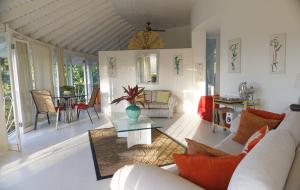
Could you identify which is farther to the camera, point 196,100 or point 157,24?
point 157,24

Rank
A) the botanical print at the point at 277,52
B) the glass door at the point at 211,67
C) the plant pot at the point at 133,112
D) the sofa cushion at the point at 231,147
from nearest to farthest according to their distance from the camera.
Answer: the sofa cushion at the point at 231,147, the botanical print at the point at 277,52, the plant pot at the point at 133,112, the glass door at the point at 211,67

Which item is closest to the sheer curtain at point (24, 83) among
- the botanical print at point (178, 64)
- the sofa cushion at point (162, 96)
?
the sofa cushion at point (162, 96)

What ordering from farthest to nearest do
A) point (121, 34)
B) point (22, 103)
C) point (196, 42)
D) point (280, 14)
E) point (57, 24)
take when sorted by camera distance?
point (121, 34) → point (196, 42) → point (57, 24) → point (22, 103) → point (280, 14)

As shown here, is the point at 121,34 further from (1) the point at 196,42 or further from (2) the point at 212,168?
(2) the point at 212,168

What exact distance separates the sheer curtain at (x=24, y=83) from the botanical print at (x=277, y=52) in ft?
16.8

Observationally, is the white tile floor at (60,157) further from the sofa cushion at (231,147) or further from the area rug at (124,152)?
the sofa cushion at (231,147)

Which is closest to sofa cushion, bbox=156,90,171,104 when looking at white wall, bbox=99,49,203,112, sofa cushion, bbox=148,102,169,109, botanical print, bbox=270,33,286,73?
sofa cushion, bbox=148,102,169,109

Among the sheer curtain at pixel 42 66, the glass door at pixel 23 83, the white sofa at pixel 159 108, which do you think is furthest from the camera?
the white sofa at pixel 159 108

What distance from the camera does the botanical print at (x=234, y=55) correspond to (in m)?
4.21

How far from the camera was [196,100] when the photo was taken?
21.3ft

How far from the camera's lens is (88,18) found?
6.08 metres

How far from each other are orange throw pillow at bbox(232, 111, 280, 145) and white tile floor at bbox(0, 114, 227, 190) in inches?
45.5

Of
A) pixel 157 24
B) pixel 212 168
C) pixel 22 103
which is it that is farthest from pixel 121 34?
pixel 212 168

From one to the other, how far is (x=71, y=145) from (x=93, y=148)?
47 cm
